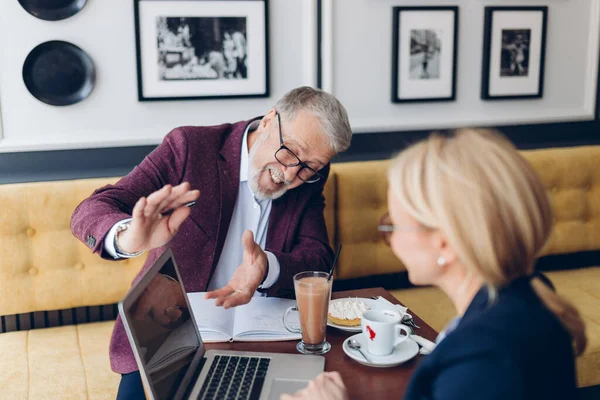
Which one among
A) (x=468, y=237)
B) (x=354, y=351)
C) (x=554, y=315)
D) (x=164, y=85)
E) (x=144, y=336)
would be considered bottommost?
(x=354, y=351)

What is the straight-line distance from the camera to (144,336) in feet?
3.63

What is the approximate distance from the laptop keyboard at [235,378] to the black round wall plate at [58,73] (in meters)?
1.41

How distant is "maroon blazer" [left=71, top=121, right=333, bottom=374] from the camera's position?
5.82 feet

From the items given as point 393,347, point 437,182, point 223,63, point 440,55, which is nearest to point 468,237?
point 437,182

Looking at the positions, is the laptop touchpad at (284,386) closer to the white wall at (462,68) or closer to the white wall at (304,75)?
the white wall at (304,75)

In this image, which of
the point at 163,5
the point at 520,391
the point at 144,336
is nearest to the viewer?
the point at 520,391

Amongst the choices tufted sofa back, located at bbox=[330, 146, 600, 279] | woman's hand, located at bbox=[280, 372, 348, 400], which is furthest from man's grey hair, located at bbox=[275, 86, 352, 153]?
woman's hand, located at bbox=[280, 372, 348, 400]

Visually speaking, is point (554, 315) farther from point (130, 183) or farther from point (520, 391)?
point (130, 183)

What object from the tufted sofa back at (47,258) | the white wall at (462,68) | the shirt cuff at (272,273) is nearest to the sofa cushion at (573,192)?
the white wall at (462,68)

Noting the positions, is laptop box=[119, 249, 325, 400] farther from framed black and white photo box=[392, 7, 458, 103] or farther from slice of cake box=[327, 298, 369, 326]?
framed black and white photo box=[392, 7, 458, 103]

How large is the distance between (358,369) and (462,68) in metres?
1.92

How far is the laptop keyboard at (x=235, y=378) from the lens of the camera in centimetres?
119

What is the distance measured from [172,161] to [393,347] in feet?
3.11

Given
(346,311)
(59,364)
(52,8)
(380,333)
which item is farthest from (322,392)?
(52,8)
